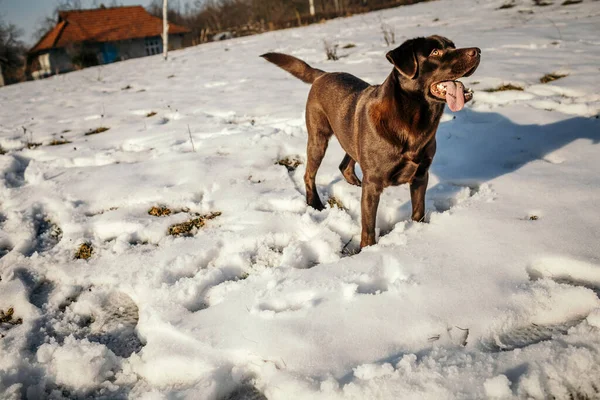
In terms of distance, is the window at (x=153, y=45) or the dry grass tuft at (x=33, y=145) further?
the window at (x=153, y=45)

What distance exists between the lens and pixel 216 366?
1.67m

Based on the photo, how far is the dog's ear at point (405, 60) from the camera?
2076 millimetres

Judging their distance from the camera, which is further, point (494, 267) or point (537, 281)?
point (494, 267)

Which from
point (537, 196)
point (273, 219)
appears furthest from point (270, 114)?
point (537, 196)

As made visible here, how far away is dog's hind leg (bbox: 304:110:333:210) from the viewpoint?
3156mm

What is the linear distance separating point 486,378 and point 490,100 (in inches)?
164

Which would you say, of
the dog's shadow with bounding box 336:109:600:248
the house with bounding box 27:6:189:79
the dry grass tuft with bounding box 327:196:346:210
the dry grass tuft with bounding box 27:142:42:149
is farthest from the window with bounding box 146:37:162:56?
the dry grass tuft with bounding box 327:196:346:210

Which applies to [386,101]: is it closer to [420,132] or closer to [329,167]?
[420,132]

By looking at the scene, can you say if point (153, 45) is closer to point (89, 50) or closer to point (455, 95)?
point (89, 50)

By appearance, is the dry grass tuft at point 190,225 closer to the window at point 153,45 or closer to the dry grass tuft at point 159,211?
the dry grass tuft at point 159,211

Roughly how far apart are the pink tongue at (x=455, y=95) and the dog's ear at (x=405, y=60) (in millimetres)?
227

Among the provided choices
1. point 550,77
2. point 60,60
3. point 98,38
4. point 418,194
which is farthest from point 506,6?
point 60,60

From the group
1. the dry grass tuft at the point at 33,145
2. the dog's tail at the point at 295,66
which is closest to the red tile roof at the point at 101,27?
the dry grass tuft at the point at 33,145

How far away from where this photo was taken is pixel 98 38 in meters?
33.2
